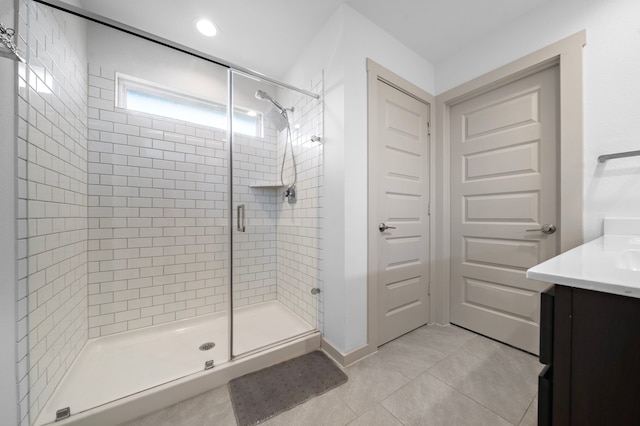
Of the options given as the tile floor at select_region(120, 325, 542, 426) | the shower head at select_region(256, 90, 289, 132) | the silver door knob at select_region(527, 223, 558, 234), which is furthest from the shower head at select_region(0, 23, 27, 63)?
the silver door knob at select_region(527, 223, 558, 234)

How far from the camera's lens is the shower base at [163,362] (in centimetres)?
115

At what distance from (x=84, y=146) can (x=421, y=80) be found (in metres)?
2.77

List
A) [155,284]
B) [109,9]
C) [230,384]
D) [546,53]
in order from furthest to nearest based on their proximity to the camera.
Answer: [155,284], [109,9], [546,53], [230,384]

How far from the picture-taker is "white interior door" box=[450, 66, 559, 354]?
1.58m

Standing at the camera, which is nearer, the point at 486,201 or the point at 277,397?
the point at 277,397

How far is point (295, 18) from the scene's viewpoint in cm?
169

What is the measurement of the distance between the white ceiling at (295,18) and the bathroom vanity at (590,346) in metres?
1.85

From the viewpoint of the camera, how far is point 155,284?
195 centimetres

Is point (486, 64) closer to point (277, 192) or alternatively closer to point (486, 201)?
point (486, 201)

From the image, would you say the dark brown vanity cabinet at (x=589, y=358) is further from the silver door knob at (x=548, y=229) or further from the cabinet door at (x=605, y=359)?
the silver door knob at (x=548, y=229)

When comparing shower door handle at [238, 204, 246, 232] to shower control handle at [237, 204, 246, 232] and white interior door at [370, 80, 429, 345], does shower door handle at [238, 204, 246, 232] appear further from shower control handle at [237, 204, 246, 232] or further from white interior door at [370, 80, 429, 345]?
white interior door at [370, 80, 429, 345]

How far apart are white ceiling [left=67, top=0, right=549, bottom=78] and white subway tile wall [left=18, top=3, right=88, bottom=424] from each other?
0.44m

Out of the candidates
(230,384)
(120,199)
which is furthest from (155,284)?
(230,384)

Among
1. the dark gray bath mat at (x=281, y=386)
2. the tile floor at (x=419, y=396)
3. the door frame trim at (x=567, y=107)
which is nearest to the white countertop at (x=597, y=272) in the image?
the door frame trim at (x=567, y=107)
